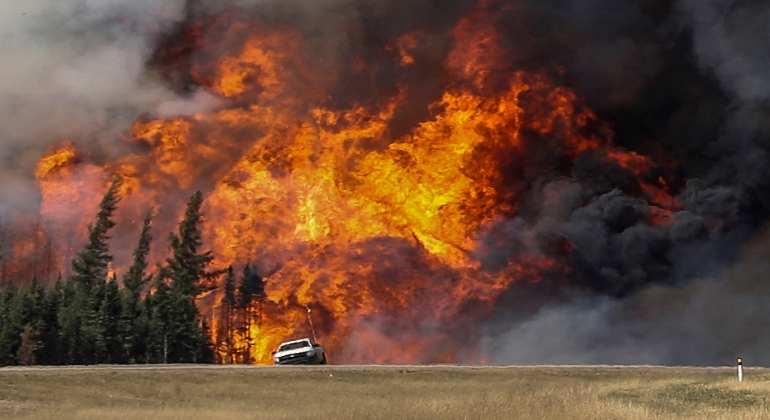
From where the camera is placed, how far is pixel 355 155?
80562 mm

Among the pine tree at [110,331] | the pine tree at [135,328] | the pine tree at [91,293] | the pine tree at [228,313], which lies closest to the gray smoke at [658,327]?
the pine tree at [135,328]

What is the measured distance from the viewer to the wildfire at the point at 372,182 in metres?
75.6

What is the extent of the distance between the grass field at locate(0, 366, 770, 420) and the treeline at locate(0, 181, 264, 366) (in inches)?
903

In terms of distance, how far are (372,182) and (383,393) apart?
3808cm

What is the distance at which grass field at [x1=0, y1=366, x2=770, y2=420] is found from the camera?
33.8 meters

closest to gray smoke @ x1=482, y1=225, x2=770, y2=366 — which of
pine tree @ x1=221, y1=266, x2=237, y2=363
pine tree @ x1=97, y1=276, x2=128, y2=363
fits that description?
pine tree @ x1=221, y1=266, x2=237, y2=363

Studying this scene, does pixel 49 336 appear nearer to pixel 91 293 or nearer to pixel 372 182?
pixel 91 293

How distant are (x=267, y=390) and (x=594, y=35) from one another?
164ft

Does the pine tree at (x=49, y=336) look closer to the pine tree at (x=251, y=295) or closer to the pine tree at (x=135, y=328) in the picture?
the pine tree at (x=135, y=328)

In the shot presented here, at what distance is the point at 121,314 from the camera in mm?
72750

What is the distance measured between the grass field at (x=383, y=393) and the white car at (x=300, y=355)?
630 cm

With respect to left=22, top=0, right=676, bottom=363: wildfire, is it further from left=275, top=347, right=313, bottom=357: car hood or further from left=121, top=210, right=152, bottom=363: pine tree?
left=275, top=347, right=313, bottom=357: car hood

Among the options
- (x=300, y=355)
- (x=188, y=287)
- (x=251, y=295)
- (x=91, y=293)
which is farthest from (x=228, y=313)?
(x=300, y=355)

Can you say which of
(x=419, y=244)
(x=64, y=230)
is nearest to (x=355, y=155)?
(x=419, y=244)
